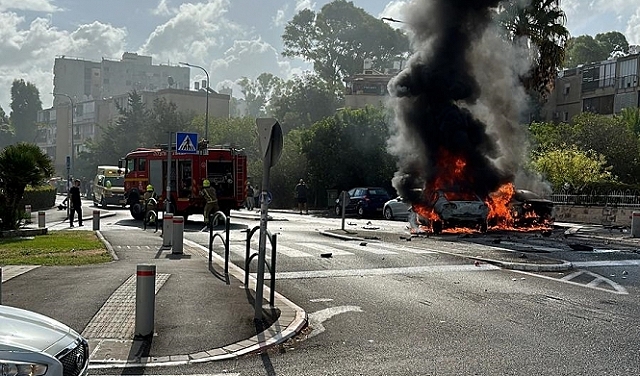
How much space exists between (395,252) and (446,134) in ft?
30.3

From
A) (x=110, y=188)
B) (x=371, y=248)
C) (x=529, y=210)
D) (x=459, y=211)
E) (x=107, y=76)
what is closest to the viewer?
(x=371, y=248)

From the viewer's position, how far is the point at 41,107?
126625mm

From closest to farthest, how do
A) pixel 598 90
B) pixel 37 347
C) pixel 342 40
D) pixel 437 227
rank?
pixel 37 347 → pixel 437 227 → pixel 598 90 → pixel 342 40

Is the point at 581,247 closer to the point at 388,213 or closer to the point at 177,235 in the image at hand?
the point at 177,235

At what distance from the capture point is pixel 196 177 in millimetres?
25031

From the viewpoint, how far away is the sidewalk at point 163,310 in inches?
282

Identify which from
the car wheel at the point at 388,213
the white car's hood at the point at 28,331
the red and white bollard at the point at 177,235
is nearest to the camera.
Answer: the white car's hood at the point at 28,331

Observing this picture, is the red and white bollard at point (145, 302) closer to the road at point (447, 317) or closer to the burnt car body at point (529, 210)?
the road at point (447, 317)

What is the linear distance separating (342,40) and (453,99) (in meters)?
54.5

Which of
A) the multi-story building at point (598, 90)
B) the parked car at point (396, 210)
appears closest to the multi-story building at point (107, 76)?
the multi-story building at point (598, 90)

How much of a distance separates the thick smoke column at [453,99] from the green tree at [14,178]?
11.8 metres

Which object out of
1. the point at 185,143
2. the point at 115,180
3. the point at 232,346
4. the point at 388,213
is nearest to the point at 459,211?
the point at 185,143

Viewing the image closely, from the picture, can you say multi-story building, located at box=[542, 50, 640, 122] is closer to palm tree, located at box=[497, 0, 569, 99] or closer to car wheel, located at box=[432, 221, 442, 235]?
palm tree, located at box=[497, 0, 569, 99]

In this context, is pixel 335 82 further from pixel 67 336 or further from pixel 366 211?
pixel 67 336
